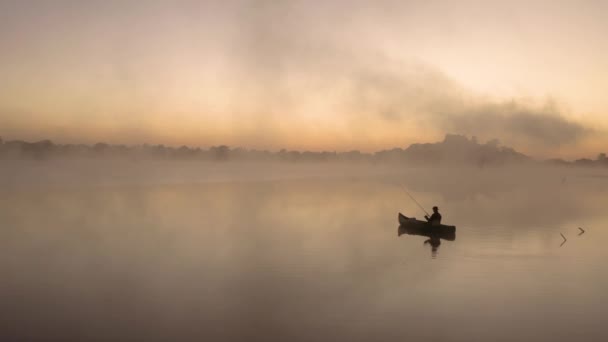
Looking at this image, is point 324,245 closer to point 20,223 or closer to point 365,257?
point 365,257

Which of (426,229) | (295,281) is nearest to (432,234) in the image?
(426,229)

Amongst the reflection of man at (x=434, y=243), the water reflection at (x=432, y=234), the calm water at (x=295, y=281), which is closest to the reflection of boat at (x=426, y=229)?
the water reflection at (x=432, y=234)

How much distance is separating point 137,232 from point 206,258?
7.99 meters

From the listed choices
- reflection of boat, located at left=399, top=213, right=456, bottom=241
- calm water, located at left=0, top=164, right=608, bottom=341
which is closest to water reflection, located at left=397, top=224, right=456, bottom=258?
reflection of boat, located at left=399, top=213, right=456, bottom=241

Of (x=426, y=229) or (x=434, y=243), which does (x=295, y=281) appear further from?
(x=426, y=229)

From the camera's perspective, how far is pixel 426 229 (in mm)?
24484

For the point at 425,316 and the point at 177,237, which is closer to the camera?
the point at 425,316

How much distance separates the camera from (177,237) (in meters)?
23.6

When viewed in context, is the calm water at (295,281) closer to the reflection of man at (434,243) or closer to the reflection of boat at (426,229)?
the reflection of man at (434,243)

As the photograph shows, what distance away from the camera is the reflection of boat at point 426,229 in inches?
926

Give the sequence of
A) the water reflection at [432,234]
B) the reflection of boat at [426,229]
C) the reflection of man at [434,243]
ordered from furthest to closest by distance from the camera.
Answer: the reflection of boat at [426,229]
the water reflection at [432,234]
the reflection of man at [434,243]

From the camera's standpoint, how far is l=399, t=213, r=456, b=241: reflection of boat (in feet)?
77.2

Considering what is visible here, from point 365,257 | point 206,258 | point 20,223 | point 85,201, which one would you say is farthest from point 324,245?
point 85,201

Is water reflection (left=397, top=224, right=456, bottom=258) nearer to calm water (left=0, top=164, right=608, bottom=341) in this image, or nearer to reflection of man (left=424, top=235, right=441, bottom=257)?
reflection of man (left=424, top=235, right=441, bottom=257)
